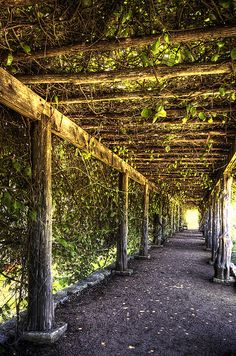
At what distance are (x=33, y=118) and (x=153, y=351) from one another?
117 inches

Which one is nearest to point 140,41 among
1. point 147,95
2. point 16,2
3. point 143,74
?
point 143,74

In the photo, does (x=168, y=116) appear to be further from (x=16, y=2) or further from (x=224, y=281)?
(x=224, y=281)

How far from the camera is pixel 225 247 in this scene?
25.5 feet

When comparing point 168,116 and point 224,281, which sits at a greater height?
point 168,116

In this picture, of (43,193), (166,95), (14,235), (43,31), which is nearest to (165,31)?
(43,31)

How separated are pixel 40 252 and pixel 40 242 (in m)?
0.11

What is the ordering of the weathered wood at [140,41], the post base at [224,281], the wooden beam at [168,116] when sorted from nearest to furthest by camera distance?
the weathered wood at [140,41] → the wooden beam at [168,116] → the post base at [224,281]

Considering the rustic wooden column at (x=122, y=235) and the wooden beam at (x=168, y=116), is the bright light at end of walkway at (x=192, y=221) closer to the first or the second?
the rustic wooden column at (x=122, y=235)

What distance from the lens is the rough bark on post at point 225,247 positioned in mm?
7711

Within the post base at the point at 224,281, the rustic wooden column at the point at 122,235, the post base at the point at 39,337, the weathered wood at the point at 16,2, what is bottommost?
the post base at the point at 224,281

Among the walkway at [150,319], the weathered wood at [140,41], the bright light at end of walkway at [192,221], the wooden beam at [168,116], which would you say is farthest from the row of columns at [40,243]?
the bright light at end of walkway at [192,221]

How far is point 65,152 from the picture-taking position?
5.41m

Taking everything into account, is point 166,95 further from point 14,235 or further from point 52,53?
point 14,235

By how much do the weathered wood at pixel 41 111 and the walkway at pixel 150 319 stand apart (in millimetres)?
2548
